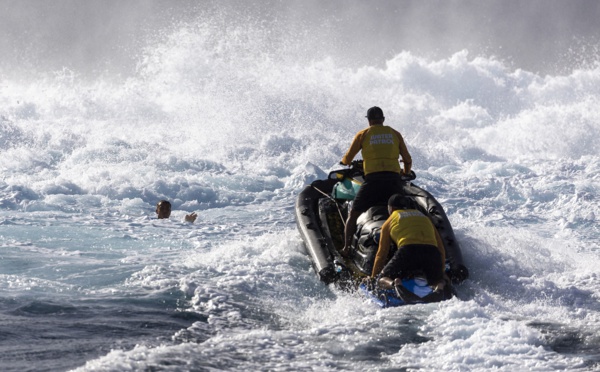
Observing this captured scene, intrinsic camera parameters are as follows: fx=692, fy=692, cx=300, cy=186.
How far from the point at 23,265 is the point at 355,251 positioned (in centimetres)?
404

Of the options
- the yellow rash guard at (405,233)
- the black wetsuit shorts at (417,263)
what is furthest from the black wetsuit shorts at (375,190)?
the black wetsuit shorts at (417,263)

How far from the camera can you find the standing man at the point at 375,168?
7867 millimetres

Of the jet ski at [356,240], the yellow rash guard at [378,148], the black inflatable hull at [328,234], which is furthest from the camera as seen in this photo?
the yellow rash guard at [378,148]

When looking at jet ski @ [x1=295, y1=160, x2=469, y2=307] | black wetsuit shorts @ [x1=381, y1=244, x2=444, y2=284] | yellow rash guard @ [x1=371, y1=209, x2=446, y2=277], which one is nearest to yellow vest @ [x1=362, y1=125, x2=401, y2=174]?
jet ski @ [x1=295, y1=160, x2=469, y2=307]

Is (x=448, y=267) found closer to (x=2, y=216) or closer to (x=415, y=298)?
(x=415, y=298)

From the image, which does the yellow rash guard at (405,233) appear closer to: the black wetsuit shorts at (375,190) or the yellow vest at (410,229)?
the yellow vest at (410,229)

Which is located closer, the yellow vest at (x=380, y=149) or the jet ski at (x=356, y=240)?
the jet ski at (x=356, y=240)

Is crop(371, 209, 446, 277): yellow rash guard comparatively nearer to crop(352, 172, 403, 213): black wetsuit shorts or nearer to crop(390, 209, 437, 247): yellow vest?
crop(390, 209, 437, 247): yellow vest

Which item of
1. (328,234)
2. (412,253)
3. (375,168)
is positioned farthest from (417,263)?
(328,234)

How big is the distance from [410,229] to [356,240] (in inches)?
47.6

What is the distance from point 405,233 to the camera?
6668 millimetres

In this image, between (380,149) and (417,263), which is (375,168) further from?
(417,263)

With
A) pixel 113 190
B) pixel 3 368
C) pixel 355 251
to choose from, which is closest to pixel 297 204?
pixel 355 251

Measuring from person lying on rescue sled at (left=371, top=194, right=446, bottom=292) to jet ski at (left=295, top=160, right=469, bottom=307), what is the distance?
0.07 m
